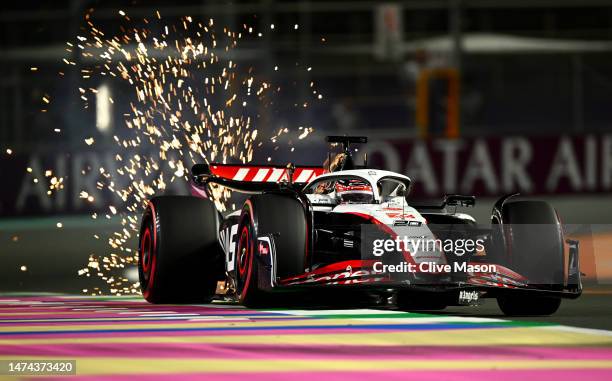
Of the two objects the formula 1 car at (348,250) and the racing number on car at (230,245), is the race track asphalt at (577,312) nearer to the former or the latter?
the formula 1 car at (348,250)

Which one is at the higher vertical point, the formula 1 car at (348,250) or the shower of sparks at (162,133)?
the shower of sparks at (162,133)

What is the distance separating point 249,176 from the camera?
478 inches

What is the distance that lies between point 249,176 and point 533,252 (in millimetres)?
3037

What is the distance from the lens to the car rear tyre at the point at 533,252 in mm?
9859

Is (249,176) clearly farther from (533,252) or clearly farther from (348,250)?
(533,252)

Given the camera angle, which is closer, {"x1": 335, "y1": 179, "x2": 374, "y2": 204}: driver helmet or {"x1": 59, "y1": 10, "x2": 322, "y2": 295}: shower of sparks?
{"x1": 335, "y1": 179, "x2": 374, "y2": 204}: driver helmet

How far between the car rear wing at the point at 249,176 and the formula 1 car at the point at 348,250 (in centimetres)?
71

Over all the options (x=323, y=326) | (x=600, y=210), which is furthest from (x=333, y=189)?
(x=600, y=210)

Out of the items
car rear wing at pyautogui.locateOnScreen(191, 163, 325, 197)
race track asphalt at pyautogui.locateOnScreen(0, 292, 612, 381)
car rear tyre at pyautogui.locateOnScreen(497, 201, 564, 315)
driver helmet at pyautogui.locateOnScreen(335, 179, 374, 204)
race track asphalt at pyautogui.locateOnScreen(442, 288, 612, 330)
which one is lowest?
race track asphalt at pyautogui.locateOnScreen(442, 288, 612, 330)

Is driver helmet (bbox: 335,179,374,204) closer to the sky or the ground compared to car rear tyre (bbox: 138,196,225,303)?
closer to the sky

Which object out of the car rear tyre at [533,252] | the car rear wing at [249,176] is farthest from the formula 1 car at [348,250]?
the car rear wing at [249,176]

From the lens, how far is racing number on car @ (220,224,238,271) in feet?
34.5

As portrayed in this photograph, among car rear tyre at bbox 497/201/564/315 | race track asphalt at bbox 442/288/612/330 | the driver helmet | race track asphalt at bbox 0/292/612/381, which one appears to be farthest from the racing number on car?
car rear tyre at bbox 497/201/564/315

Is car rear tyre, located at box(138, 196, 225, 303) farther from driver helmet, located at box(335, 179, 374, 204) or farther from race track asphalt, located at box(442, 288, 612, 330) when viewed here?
race track asphalt, located at box(442, 288, 612, 330)
